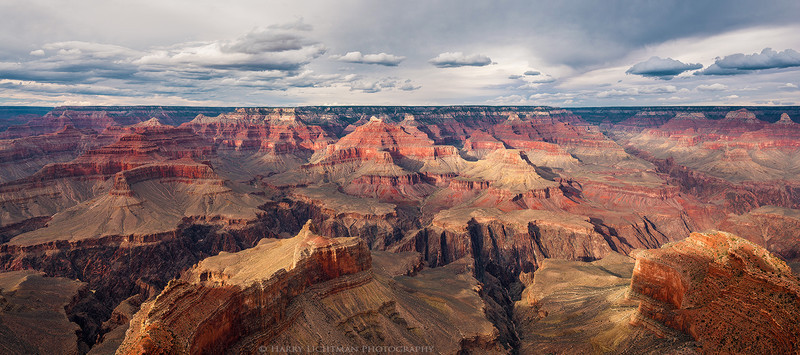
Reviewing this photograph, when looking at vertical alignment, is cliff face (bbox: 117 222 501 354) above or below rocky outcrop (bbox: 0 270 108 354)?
above

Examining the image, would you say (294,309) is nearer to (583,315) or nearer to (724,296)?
(724,296)

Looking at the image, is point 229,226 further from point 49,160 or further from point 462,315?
point 49,160

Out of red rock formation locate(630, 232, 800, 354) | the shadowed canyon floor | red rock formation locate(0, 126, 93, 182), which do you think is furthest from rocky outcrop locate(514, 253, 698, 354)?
red rock formation locate(0, 126, 93, 182)

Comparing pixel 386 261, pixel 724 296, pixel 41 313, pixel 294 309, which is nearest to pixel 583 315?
pixel 724 296

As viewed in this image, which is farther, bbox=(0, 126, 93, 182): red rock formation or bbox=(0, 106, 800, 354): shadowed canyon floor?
bbox=(0, 126, 93, 182): red rock formation

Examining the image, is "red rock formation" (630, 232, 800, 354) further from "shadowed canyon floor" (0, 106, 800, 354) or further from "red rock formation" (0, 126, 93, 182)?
"red rock formation" (0, 126, 93, 182)

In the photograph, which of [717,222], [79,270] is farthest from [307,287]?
[717,222]

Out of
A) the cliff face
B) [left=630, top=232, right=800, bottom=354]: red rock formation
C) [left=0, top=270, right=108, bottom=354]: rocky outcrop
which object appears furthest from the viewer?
[left=0, top=270, right=108, bottom=354]: rocky outcrop
